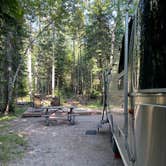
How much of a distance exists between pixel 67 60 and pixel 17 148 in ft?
71.7

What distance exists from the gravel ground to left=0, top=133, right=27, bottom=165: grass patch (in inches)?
6.3

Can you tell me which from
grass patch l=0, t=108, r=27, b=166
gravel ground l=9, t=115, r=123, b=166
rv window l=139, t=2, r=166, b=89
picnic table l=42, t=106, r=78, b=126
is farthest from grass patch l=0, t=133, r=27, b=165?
rv window l=139, t=2, r=166, b=89

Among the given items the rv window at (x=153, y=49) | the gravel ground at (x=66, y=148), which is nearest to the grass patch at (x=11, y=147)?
the gravel ground at (x=66, y=148)

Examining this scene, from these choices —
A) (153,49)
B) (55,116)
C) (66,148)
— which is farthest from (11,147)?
(153,49)

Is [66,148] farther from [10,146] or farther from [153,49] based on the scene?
[153,49]

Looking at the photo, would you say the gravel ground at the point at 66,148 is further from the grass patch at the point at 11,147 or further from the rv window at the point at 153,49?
the rv window at the point at 153,49

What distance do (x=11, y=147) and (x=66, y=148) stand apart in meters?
1.25

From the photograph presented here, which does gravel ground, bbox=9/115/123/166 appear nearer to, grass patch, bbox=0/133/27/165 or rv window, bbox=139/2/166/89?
grass patch, bbox=0/133/27/165

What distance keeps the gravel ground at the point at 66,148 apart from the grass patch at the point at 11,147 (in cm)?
16

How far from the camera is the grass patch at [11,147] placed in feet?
17.2

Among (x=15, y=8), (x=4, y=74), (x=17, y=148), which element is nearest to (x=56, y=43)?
(x=4, y=74)

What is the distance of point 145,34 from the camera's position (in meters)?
2.08

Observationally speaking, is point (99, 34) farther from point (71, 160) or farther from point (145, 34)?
point (145, 34)

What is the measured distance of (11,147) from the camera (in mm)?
5984
